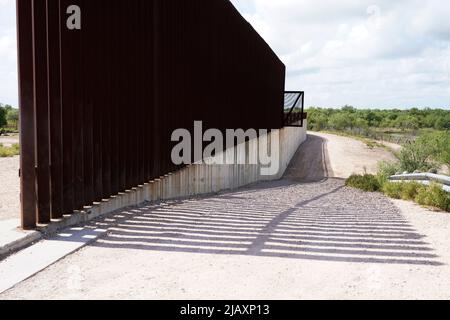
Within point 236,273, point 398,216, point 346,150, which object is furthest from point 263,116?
point 346,150

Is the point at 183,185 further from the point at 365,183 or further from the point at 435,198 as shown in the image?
the point at 365,183

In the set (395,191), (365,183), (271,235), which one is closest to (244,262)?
(271,235)

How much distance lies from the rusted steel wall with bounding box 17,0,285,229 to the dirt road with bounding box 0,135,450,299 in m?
0.80

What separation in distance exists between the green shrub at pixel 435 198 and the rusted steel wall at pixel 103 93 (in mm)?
5100

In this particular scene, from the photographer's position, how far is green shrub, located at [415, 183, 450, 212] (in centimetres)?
778

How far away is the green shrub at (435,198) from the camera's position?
7.78 meters

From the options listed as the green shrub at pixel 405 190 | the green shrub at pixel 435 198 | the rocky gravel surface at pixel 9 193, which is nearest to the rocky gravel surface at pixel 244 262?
the rocky gravel surface at pixel 9 193

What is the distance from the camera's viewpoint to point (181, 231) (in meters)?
5.35

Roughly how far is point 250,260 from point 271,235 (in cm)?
109

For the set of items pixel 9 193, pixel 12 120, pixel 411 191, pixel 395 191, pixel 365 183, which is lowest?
pixel 365 183

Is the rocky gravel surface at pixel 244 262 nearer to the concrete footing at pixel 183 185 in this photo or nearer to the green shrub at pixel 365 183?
the concrete footing at pixel 183 185

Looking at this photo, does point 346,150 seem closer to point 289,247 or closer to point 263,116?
point 263,116

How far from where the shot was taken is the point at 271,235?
525 centimetres
